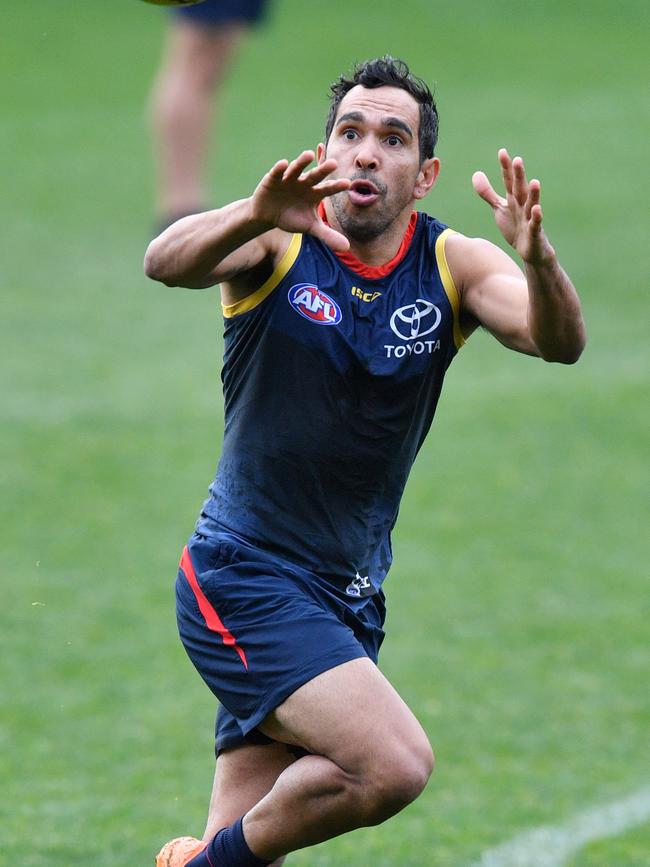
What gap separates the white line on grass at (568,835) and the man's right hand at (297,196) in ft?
9.90

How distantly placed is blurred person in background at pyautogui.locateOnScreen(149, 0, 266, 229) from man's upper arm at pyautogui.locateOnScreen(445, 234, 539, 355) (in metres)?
8.18

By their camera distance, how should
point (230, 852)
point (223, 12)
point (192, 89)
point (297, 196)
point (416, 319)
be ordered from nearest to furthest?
point (297, 196) < point (230, 852) < point (416, 319) < point (223, 12) < point (192, 89)

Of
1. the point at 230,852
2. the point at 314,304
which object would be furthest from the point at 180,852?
the point at 314,304

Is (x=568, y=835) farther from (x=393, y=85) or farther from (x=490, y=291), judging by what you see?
(x=393, y=85)

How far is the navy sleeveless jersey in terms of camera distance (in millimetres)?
4941

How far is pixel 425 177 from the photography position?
5211mm

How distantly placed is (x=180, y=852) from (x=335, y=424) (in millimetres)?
1419

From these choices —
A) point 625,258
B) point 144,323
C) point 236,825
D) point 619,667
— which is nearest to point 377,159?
point 236,825

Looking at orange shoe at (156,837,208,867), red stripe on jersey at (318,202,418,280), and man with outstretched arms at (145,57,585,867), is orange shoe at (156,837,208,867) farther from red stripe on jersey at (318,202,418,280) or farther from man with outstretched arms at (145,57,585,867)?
red stripe on jersey at (318,202,418,280)

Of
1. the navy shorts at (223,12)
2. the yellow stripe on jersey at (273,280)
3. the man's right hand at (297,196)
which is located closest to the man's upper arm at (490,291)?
the yellow stripe on jersey at (273,280)

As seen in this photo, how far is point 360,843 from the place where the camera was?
6.79m

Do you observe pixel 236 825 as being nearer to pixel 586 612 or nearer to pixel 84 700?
pixel 84 700

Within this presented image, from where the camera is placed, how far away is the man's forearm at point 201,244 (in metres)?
4.51

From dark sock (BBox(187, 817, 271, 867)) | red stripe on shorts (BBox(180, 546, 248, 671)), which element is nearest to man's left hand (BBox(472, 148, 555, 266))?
red stripe on shorts (BBox(180, 546, 248, 671))
